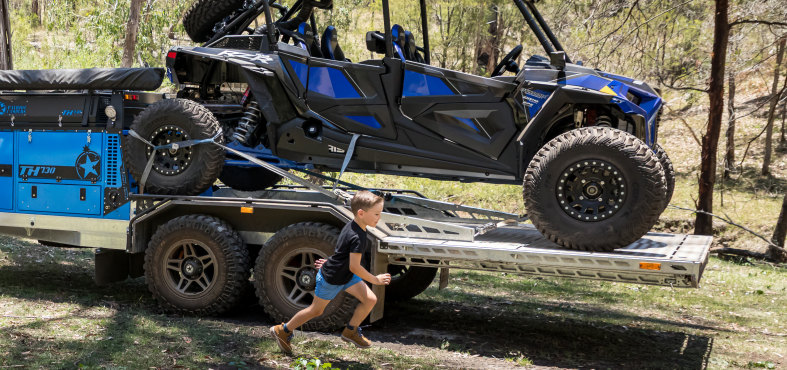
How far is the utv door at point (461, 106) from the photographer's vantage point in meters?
5.95

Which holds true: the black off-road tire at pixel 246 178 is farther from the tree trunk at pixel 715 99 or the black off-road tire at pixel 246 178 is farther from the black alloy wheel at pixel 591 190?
the tree trunk at pixel 715 99

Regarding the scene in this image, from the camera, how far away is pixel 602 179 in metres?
5.24

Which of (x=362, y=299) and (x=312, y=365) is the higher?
(x=362, y=299)

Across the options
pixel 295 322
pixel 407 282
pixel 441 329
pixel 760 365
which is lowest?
pixel 441 329

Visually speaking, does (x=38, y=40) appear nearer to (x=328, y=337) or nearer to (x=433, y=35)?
(x=433, y=35)

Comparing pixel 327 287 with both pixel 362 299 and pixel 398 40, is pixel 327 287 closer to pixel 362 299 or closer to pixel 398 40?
pixel 362 299

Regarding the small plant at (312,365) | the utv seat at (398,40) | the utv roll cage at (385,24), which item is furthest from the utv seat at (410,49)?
the small plant at (312,365)

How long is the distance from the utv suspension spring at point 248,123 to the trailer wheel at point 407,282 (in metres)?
2.11

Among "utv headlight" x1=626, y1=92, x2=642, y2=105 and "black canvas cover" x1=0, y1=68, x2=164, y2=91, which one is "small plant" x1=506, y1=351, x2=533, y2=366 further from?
"black canvas cover" x1=0, y1=68, x2=164, y2=91

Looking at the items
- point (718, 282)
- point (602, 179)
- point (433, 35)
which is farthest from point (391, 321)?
point (433, 35)

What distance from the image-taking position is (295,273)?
5.96m

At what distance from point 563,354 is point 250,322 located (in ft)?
9.22

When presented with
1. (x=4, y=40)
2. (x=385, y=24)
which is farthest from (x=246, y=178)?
(x=4, y=40)

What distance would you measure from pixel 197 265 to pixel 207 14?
2.77 meters
